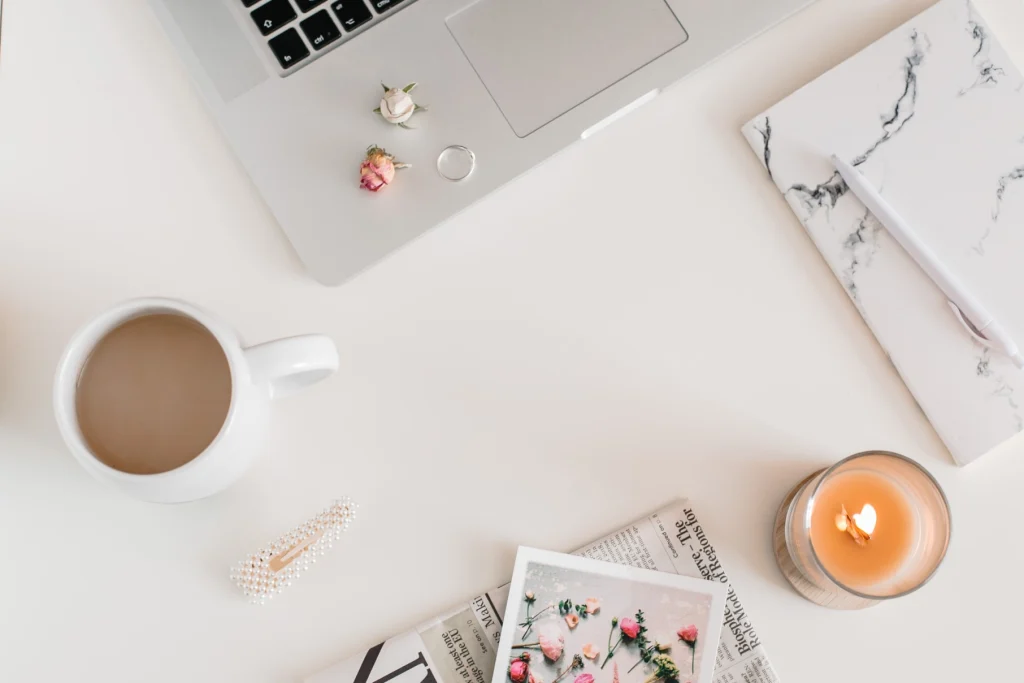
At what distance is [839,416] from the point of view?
62 centimetres

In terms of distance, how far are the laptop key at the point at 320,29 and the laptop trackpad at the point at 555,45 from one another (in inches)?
3.7

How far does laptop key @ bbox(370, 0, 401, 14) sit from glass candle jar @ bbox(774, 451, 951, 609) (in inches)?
19.5

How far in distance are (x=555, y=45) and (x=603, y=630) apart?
0.47 metres

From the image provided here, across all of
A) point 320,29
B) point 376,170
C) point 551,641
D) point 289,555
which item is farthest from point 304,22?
point 551,641

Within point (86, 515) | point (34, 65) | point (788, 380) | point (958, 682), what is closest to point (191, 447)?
point (86, 515)

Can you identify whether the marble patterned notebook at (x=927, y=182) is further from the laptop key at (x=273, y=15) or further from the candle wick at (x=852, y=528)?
the laptop key at (x=273, y=15)

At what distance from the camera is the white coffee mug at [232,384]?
478 millimetres

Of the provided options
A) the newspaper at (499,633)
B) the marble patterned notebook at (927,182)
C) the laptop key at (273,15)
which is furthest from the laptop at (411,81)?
the newspaper at (499,633)

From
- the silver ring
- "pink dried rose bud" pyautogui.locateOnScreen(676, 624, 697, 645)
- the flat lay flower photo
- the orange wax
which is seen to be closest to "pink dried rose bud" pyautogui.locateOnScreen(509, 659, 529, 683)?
the flat lay flower photo

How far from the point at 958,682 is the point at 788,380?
27cm

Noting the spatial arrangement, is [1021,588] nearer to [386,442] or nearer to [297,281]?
[386,442]

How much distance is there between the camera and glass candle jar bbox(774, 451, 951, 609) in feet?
1.81

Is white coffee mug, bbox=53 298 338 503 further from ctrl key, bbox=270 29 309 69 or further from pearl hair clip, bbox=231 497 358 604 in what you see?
ctrl key, bbox=270 29 309 69

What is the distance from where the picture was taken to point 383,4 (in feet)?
2.02
